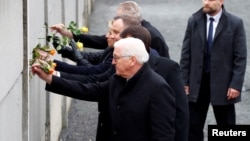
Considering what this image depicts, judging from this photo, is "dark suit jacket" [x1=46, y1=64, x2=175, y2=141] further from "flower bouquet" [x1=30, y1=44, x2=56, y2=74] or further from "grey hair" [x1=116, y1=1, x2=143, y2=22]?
"grey hair" [x1=116, y1=1, x2=143, y2=22]

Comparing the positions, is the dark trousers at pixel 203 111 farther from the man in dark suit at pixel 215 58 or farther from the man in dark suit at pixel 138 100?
the man in dark suit at pixel 138 100

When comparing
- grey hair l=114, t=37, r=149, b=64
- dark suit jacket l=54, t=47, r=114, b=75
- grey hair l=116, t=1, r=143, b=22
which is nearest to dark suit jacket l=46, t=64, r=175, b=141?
grey hair l=114, t=37, r=149, b=64

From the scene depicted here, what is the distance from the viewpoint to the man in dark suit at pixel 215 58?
8.37 m

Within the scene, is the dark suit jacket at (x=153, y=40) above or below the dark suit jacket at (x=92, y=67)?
above

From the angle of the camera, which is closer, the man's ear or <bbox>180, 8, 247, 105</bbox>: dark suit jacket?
the man's ear

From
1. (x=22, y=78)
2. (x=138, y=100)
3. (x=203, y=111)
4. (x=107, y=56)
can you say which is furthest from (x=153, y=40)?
(x=138, y=100)

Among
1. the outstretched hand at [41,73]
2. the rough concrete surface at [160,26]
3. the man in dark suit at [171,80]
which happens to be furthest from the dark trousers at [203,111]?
the outstretched hand at [41,73]

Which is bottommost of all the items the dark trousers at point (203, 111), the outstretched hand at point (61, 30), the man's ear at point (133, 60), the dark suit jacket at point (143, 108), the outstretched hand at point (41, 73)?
the dark trousers at point (203, 111)

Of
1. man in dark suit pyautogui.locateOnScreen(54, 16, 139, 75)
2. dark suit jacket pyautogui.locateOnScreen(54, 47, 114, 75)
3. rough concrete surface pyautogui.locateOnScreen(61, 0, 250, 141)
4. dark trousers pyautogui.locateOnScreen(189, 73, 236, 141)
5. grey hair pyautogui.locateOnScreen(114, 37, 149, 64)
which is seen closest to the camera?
grey hair pyautogui.locateOnScreen(114, 37, 149, 64)

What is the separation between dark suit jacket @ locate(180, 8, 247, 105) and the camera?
8.37 meters

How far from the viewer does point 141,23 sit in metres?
7.46

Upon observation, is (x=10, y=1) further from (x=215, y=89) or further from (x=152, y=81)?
(x=215, y=89)

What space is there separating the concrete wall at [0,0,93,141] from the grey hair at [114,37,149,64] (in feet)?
2.41

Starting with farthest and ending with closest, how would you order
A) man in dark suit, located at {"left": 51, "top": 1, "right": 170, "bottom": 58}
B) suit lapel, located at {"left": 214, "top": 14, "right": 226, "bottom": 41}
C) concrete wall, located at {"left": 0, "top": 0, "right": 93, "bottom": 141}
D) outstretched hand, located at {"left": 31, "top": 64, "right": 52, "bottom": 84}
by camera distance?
suit lapel, located at {"left": 214, "top": 14, "right": 226, "bottom": 41} → man in dark suit, located at {"left": 51, "top": 1, "right": 170, "bottom": 58} → outstretched hand, located at {"left": 31, "top": 64, "right": 52, "bottom": 84} → concrete wall, located at {"left": 0, "top": 0, "right": 93, "bottom": 141}
